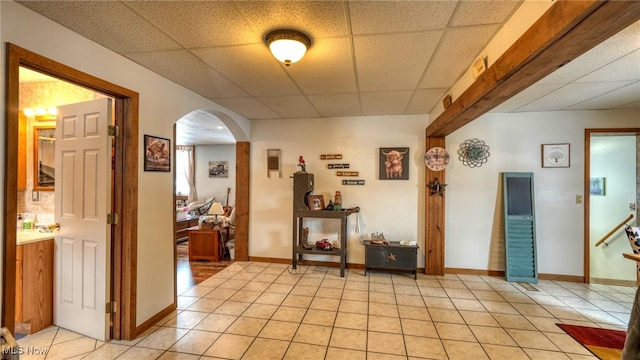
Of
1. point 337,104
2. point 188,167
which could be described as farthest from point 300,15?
point 188,167

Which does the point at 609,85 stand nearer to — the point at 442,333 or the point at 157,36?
the point at 442,333

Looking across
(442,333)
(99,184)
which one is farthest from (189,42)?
(442,333)

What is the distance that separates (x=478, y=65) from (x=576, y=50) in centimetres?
77

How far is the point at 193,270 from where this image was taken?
13.6 ft

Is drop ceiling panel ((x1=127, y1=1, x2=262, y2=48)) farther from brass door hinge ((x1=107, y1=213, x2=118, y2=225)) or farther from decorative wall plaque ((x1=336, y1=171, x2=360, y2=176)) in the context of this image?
decorative wall plaque ((x1=336, y1=171, x2=360, y2=176))

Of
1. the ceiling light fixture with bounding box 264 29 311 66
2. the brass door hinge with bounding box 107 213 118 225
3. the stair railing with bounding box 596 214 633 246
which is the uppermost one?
the ceiling light fixture with bounding box 264 29 311 66

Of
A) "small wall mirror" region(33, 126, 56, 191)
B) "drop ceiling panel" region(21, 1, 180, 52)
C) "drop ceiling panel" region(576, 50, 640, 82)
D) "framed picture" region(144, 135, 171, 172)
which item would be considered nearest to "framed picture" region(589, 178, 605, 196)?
"drop ceiling panel" region(576, 50, 640, 82)

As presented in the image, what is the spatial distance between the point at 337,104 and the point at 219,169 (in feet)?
17.8

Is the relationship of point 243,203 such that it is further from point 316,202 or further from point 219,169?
point 219,169

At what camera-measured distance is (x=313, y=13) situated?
1.61 m

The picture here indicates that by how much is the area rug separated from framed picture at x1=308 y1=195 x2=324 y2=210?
293cm

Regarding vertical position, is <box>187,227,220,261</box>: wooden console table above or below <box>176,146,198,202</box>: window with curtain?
below

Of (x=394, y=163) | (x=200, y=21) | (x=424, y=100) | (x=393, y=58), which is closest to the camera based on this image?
(x=200, y=21)

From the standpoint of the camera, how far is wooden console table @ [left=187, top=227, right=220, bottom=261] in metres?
4.62
